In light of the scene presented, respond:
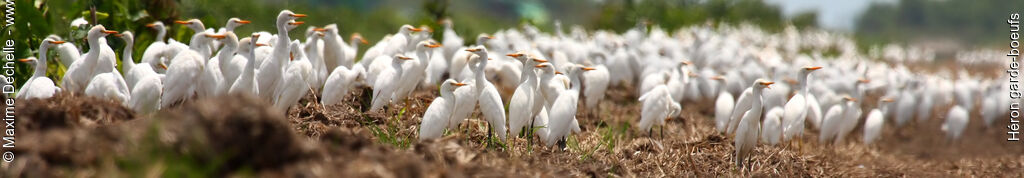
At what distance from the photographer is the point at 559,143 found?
688cm

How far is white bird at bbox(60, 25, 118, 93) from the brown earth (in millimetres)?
1253

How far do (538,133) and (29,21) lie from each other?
16.5 ft

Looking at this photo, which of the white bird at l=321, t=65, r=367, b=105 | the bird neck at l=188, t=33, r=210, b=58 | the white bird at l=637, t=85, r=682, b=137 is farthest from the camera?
the white bird at l=637, t=85, r=682, b=137

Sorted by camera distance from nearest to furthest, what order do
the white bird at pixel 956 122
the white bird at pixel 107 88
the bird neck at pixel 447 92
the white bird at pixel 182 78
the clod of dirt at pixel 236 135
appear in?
1. the clod of dirt at pixel 236 135
2. the white bird at pixel 107 88
3. the bird neck at pixel 447 92
4. the white bird at pixel 182 78
5. the white bird at pixel 956 122

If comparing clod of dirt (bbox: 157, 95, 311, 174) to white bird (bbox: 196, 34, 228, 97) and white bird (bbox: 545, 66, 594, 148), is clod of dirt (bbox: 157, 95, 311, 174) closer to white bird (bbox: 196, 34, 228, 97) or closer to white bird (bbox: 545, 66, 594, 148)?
white bird (bbox: 196, 34, 228, 97)

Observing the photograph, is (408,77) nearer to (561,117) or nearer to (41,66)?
(561,117)

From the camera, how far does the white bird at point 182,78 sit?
21.1 ft

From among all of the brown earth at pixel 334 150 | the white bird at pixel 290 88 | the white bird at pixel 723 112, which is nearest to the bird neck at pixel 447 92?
the brown earth at pixel 334 150

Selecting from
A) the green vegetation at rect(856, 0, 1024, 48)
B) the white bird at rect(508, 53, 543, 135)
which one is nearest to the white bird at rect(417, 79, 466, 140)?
the white bird at rect(508, 53, 543, 135)

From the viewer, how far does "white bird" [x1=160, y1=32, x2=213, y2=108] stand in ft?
21.1

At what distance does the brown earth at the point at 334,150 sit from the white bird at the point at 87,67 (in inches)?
49.3

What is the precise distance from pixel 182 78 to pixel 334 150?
2929mm

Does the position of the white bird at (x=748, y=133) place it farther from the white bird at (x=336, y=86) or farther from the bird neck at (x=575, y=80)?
the white bird at (x=336, y=86)


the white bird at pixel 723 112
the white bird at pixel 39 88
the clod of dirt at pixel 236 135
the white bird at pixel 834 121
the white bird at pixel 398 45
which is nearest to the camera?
the clod of dirt at pixel 236 135
